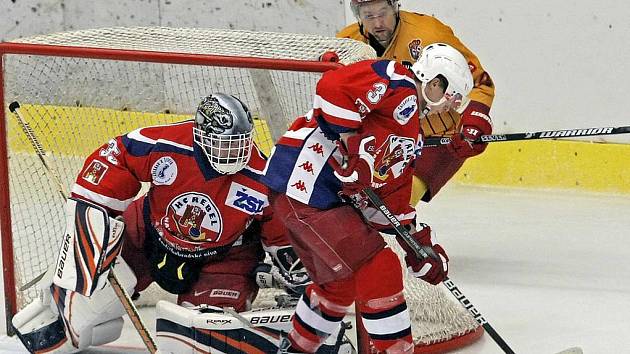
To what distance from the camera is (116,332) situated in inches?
136

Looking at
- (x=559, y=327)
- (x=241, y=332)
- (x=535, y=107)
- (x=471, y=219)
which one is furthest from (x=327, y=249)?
(x=535, y=107)

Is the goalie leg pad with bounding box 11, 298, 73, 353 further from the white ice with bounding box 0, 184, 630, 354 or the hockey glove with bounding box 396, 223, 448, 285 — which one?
the hockey glove with bounding box 396, 223, 448, 285

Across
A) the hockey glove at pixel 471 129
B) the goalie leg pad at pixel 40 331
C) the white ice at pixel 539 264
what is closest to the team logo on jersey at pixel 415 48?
the hockey glove at pixel 471 129

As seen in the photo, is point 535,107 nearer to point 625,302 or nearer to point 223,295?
point 625,302

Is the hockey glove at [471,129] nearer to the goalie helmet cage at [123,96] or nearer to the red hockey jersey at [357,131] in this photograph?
the goalie helmet cage at [123,96]

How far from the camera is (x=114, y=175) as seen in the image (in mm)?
3285

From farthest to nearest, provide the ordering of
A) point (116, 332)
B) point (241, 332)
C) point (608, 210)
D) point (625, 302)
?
1. point (608, 210)
2. point (625, 302)
3. point (116, 332)
4. point (241, 332)

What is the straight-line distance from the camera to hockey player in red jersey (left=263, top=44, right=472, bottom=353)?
2908 millimetres

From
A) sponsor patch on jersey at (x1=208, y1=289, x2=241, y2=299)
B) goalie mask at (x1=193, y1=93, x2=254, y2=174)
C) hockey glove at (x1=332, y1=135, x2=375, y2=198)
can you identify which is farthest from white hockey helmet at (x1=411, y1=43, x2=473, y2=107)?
sponsor patch on jersey at (x1=208, y1=289, x2=241, y2=299)

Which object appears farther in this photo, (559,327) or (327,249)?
(559,327)

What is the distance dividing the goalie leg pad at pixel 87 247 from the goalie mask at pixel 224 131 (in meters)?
0.28

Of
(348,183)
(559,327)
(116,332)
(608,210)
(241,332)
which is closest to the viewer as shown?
(348,183)

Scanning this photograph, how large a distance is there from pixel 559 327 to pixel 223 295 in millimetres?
945

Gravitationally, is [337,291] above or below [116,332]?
above
